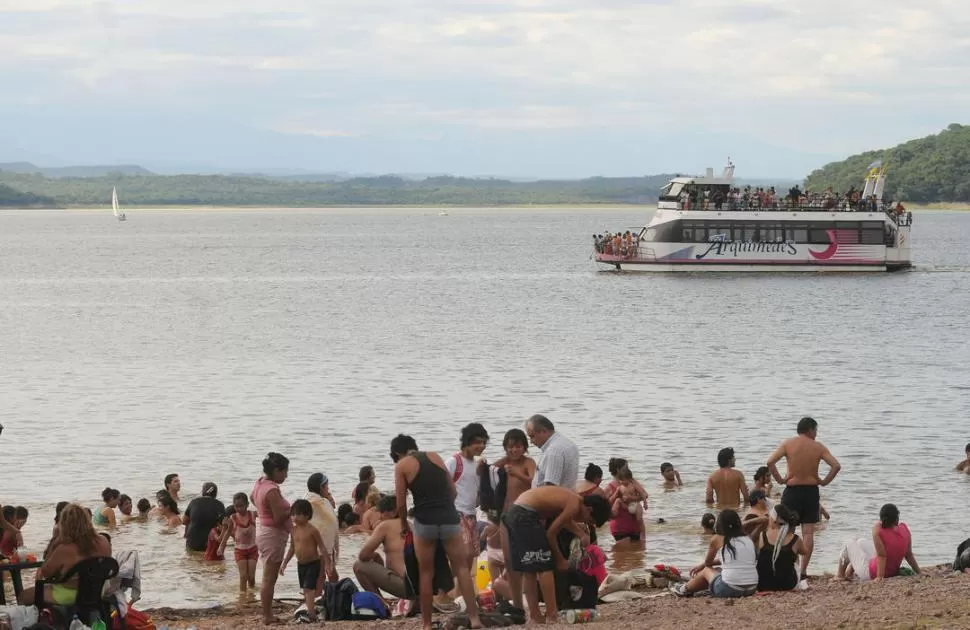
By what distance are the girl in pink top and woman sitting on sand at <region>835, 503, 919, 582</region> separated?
576 cm

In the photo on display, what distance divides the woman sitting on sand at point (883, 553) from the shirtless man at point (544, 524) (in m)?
4.24

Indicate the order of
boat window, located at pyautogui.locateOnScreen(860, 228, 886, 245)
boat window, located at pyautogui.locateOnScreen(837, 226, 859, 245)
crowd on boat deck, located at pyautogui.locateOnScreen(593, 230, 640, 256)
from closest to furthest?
boat window, located at pyautogui.locateOnScreen(837, 226, 859, 245) < boat window, located at pyautogui.locateOnScreen(860, 228, 886, 245) < crowd on boat deck, located at pyautogui.locateOnScreen(593, 230, 640, 256)

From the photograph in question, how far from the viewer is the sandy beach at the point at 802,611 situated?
11.2 meters

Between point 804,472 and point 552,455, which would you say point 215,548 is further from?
point 804,472

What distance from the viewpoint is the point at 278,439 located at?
28.2 meters

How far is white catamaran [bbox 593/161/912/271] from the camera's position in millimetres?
67062

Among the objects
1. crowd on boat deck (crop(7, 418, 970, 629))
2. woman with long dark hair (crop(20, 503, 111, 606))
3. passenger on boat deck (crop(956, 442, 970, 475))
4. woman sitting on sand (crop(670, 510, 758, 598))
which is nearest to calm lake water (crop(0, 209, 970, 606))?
passenger on boat deck (crop(956, 442, 970, 475))

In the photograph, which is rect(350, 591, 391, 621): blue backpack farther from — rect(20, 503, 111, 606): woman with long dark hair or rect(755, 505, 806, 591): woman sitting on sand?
rect(755, 505, 806, 591): woman sitting on sand

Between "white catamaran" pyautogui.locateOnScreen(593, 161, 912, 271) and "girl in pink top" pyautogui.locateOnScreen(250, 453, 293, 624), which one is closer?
"girl in pink top" pyautogui.locateOnScreen(250, 453, 293, 624)

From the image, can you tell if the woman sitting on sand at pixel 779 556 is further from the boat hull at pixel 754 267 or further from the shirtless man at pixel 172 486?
the boat hull at pixel 754 267

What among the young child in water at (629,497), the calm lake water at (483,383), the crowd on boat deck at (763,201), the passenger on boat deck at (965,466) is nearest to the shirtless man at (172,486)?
the calm lake water at (483,383)

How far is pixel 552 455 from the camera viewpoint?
41.2ft

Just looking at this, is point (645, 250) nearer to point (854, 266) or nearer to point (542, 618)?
point (854, 266)

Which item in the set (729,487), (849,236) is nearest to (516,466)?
(729,487)
